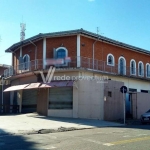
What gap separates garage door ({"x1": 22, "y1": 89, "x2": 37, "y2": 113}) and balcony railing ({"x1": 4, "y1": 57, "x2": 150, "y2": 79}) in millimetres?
2313

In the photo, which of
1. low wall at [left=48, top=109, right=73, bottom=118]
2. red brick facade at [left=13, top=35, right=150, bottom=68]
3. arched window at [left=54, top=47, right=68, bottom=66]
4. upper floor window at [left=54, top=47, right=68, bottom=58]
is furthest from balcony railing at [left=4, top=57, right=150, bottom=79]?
low wall at [left=48, top=109, right=73, bottom=118]

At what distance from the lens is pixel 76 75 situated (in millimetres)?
21594

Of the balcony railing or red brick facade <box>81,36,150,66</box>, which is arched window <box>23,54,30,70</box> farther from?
red brick facade <box>81,36,150,66</box>

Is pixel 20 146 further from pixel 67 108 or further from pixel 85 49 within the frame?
pixel 85 49

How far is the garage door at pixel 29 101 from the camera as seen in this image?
24.3 m

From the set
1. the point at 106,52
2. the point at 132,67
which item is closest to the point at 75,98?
the point at 106,52

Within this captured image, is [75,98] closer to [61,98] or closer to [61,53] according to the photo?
[61,98]

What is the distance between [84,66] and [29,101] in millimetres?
7261

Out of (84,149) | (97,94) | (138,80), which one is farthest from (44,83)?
(84,149)

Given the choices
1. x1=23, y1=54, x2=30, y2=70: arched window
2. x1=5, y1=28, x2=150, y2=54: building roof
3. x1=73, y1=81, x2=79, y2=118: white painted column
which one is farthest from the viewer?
x1=23, y1=54, x2=30, y2=70: arched window

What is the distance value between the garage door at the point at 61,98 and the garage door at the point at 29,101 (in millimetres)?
2967

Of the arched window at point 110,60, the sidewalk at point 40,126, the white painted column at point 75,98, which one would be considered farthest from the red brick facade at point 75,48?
the sidewalk at point 40,126

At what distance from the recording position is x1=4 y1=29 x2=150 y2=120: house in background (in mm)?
20922

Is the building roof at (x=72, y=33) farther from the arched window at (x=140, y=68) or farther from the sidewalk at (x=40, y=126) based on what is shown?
the sidewalk at (x=40, y=126)
